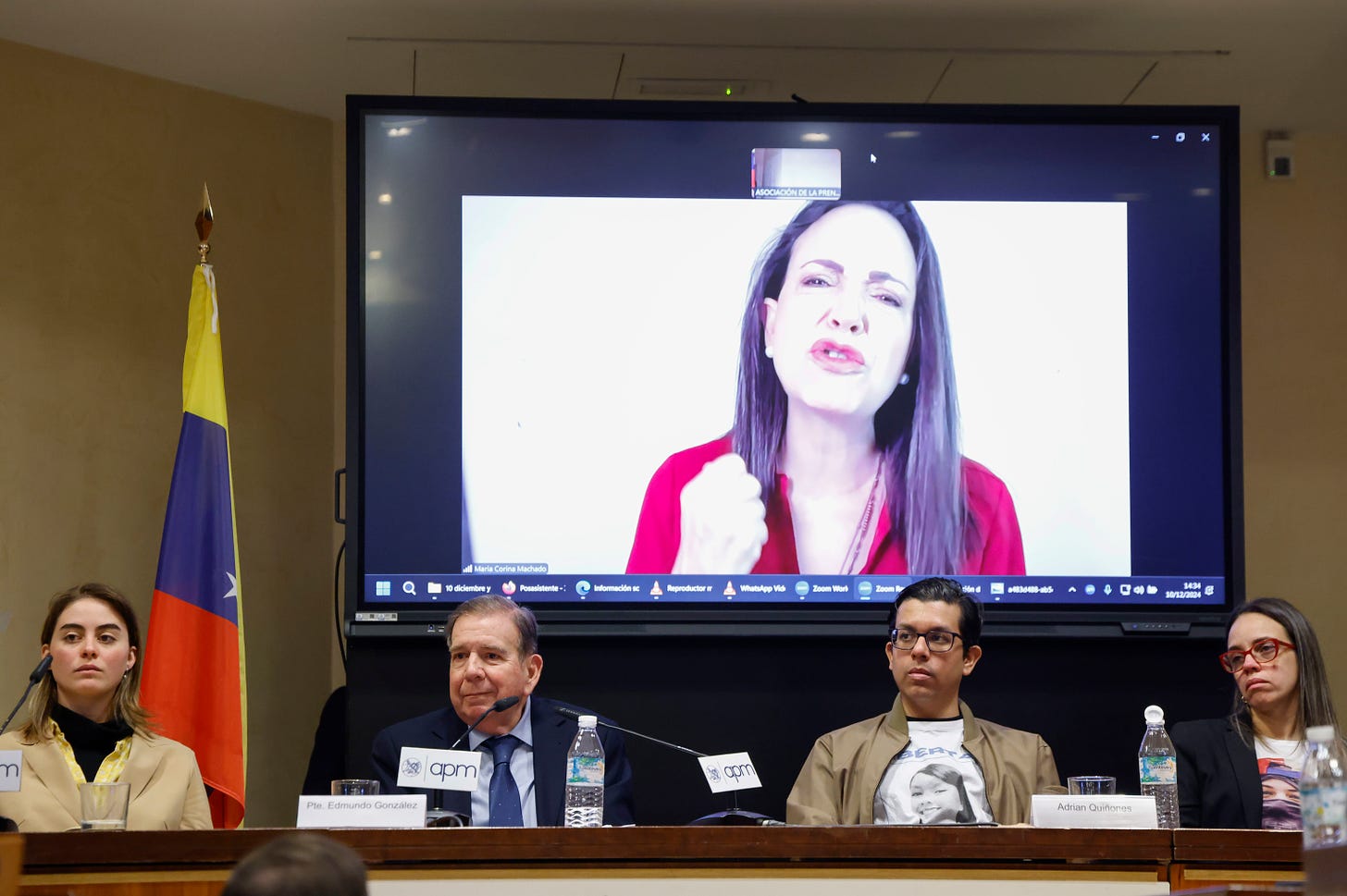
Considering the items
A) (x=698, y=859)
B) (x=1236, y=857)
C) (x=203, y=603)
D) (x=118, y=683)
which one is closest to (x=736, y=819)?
(x=698, y=859)

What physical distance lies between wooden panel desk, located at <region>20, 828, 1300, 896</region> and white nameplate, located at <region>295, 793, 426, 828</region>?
0.12 meters

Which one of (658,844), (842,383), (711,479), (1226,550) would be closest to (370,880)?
(658,844)

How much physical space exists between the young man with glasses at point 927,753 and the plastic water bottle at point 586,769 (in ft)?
1.56

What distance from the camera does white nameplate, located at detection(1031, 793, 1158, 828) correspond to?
2.76 m

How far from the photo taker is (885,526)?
4324 mm

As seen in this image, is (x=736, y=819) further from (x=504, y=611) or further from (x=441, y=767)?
(x=504, y=611)

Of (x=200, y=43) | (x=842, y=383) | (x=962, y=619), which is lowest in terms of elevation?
(x=962, y=619)

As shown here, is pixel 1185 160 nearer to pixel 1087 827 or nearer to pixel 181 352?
pixel 1087 827

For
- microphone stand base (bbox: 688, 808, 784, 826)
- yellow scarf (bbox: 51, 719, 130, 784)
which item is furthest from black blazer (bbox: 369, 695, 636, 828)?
yellow scarf (bbox: 51, 719, 130, 784)

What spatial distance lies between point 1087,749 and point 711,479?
131 centimetres

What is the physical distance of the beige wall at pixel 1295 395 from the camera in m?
5.45

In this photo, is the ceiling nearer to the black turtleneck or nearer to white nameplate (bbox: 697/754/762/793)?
the black turtleneck

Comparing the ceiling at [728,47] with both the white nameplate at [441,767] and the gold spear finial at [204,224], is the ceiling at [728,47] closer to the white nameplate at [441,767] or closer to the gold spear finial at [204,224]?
the gold spear finial at [204,224]

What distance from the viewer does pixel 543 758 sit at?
3457 millimetres
